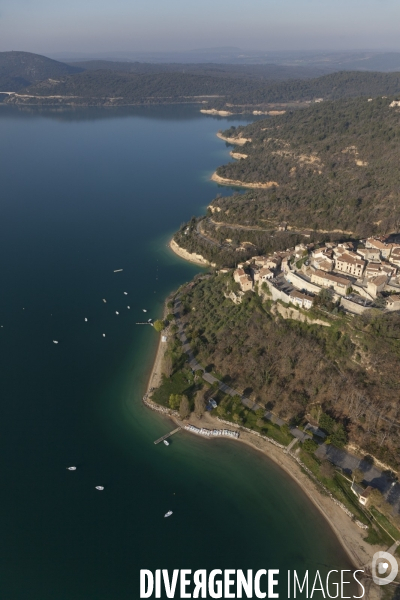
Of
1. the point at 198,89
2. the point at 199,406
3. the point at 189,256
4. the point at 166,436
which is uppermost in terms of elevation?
the point at 198,89

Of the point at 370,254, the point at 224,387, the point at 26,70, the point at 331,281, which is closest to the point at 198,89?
the point at 26,70

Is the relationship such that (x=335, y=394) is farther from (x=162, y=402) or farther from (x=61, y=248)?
(x=61, y=248)

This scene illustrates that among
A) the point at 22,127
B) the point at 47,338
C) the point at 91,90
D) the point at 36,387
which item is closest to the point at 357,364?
the point at 36,387

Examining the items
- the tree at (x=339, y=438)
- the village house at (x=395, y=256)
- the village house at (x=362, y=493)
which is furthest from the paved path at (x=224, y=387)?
the village house at (x=395, y=256)

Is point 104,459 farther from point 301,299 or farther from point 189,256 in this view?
point 189,256

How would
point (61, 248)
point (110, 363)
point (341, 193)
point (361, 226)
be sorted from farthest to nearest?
point (341, 193) → point (61, 248) → point (361, 226) → point (110, 363)

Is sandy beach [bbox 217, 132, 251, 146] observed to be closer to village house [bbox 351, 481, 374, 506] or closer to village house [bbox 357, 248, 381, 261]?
village house [bbox 357, 248, 381, 261]
